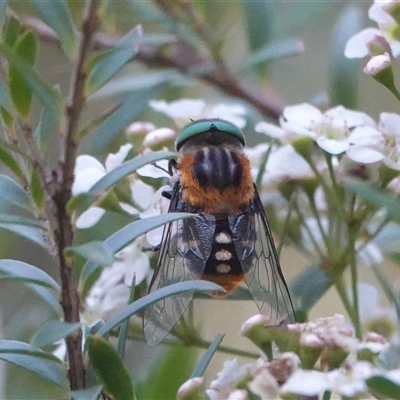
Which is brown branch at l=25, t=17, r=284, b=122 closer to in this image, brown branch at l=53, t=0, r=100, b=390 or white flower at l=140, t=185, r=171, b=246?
white flower at l=140, t=185, r=171, b=246

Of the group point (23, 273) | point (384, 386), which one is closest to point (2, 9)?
point (23, 273)

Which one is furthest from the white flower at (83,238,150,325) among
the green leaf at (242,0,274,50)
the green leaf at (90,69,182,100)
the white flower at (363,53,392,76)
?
the green leaf at (242,0,274,50)

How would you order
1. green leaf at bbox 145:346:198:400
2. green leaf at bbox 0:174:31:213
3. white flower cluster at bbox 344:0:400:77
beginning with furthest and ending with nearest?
green leaf at bbox 145:346:198:400
white flower cluster at bbox 344:0:400:77
green leaf at bbox 0:174:31:213

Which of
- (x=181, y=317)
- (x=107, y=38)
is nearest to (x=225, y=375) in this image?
(x=181, y=317)

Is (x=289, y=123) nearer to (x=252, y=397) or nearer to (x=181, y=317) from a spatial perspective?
(x=181, y=317)

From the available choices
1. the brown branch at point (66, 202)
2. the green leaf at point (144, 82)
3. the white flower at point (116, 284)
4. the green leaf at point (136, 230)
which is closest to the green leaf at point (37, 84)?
the brown branch at point (66, 202)
